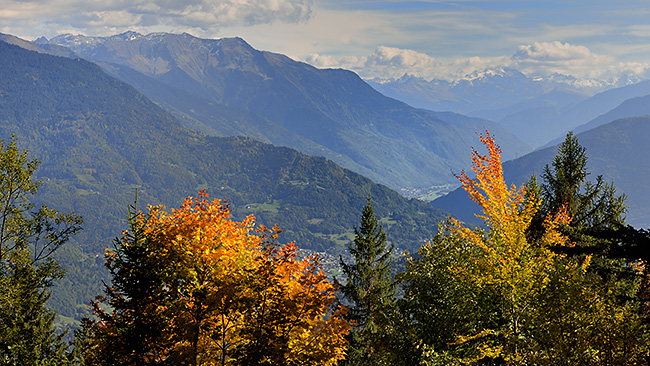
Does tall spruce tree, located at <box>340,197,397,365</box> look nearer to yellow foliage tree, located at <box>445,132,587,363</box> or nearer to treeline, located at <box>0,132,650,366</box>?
treeline, located at <box>0,132,650,366</box>

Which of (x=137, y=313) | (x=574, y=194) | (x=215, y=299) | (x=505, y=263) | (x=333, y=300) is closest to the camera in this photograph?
(x=215, y=299)

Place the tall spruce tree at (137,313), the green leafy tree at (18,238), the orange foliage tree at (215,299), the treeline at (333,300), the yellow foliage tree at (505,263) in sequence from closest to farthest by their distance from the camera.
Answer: the treeline at (333,300) < the orange foliage tree at (215,299) < the yellow foliage tree at (505,263) < the tall spruce tree at (137,313) < the green leafy tree at (18,238)

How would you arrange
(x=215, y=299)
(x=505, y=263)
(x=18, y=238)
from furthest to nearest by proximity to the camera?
(x=18, y=238) → (x=505, y=263) → (x=215, y=299)

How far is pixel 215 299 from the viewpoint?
700 inches

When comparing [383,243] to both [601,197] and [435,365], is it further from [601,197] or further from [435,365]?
[435,365]

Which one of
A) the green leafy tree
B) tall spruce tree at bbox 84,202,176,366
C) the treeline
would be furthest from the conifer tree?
the green leafy tree

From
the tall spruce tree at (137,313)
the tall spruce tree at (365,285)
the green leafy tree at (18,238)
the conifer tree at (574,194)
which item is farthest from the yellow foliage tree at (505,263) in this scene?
the green leafy tree at (18,238)

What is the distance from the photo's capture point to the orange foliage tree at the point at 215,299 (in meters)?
18.1

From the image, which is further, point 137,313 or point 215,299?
point 137,313

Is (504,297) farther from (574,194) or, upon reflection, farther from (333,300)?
(574,194)

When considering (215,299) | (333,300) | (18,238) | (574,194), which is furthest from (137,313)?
(574,194)

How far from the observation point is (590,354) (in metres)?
14.4

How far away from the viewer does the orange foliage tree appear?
59.4 feet

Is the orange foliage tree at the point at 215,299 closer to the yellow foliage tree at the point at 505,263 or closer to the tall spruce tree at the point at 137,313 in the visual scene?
the tall spruce tree at the point at 137,313
